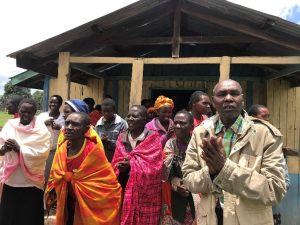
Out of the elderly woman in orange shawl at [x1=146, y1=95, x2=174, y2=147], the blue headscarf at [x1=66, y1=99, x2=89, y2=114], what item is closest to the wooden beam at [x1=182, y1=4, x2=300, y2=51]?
the elderly woman in orange shawl at [x1=146, y1=95, x2=174, y2=147]

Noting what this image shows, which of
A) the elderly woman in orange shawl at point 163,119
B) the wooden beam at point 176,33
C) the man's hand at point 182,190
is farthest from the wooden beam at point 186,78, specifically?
the man's hand at point 182,190

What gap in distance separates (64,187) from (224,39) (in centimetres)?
341

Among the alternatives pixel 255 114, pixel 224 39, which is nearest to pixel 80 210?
pixel 255 114

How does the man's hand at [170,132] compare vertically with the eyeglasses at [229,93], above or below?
below

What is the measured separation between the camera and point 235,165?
1899mm

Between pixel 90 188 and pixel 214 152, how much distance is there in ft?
6.61

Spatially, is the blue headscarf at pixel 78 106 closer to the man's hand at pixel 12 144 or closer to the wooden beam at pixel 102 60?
the man's hand at pixel 12 144

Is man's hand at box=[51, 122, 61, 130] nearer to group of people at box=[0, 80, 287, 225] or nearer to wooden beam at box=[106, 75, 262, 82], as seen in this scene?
group of people at box=[0, 80, 287, 225]

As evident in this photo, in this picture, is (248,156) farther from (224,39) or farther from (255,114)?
(224,39)

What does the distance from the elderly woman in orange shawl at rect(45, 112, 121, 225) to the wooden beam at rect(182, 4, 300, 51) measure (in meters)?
2.71

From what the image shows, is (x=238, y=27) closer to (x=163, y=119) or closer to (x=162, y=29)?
(x=162, y=29)

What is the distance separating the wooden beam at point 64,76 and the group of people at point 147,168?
0.82 metres

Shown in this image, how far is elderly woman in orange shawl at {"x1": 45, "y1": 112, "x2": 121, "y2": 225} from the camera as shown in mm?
3535

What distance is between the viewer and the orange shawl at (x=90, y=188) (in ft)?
11.6
